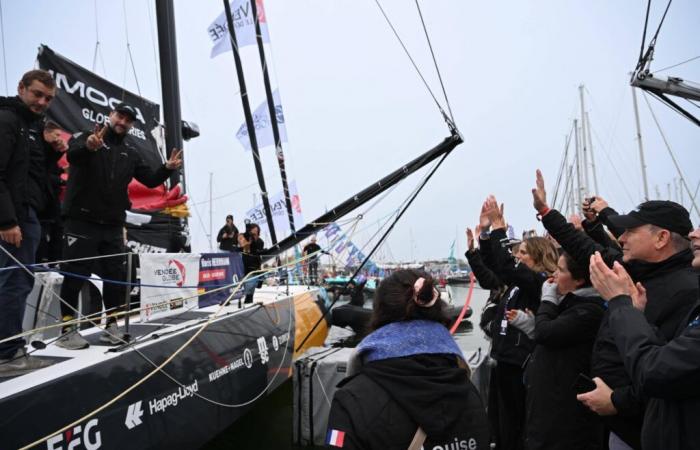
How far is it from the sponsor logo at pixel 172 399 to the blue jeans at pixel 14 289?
32.9 inches

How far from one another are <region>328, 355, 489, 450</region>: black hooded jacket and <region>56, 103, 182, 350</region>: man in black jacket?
2168 mm

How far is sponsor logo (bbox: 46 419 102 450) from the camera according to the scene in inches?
85.0

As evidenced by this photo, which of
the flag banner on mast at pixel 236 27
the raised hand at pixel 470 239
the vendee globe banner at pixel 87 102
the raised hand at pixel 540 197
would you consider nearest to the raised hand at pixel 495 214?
the raised hand at pixel 540 197

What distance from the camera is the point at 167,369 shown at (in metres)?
3.10

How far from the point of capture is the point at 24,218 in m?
2.64

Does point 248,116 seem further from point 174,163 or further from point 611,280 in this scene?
point 611,280

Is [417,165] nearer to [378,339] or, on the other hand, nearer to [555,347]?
[555,347]

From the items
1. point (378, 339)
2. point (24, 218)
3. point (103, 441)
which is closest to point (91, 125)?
point (24, 218)

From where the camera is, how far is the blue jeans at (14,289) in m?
2.49

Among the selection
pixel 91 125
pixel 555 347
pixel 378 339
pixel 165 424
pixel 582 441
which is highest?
pixel 91 125

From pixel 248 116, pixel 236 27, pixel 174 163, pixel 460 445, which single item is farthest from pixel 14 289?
pixel 236 27

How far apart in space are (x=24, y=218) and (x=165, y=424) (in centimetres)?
155

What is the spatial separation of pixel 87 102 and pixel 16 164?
12.1ft

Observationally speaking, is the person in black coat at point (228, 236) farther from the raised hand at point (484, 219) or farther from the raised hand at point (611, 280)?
the raised hand at point (611, 280)
